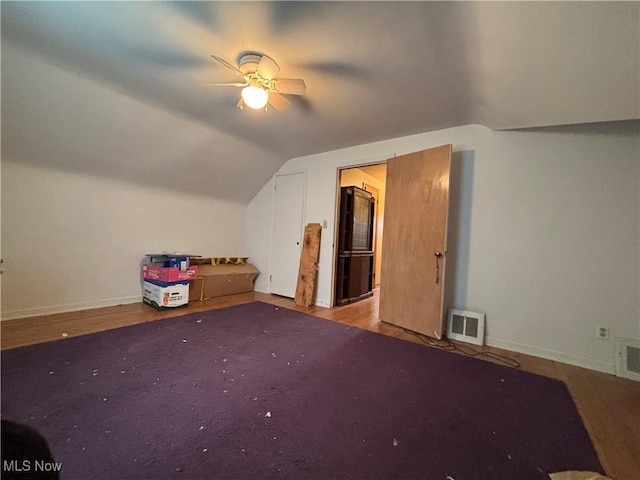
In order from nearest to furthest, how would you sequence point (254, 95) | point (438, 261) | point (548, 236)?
1. point (254, 95)
2. point (548, 236)
3. point (438, 261)

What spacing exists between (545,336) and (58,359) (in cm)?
408

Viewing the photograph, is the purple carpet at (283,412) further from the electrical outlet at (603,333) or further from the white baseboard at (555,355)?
the electrical outlet at (603,333)

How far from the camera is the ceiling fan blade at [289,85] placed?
203cm

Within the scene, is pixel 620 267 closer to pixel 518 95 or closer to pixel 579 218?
pixel 579 218

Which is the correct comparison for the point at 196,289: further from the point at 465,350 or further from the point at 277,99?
the point at 465,350

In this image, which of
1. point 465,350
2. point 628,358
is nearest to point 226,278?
point 465,350

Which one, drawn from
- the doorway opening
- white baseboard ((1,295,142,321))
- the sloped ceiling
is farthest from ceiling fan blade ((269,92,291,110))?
white baseboard ((1,295,142,321))

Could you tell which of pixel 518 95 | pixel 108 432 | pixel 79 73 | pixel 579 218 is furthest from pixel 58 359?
pixel 579 218

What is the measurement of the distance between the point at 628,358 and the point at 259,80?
3747 millimetres

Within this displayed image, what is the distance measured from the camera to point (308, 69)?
2.06 m

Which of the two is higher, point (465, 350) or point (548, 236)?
point (548, 236)

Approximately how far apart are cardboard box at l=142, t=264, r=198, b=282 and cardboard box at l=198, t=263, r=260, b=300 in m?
0.35

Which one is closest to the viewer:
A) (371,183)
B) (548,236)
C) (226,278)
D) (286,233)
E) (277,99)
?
(277,99)

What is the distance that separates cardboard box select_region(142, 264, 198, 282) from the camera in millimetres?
3301
